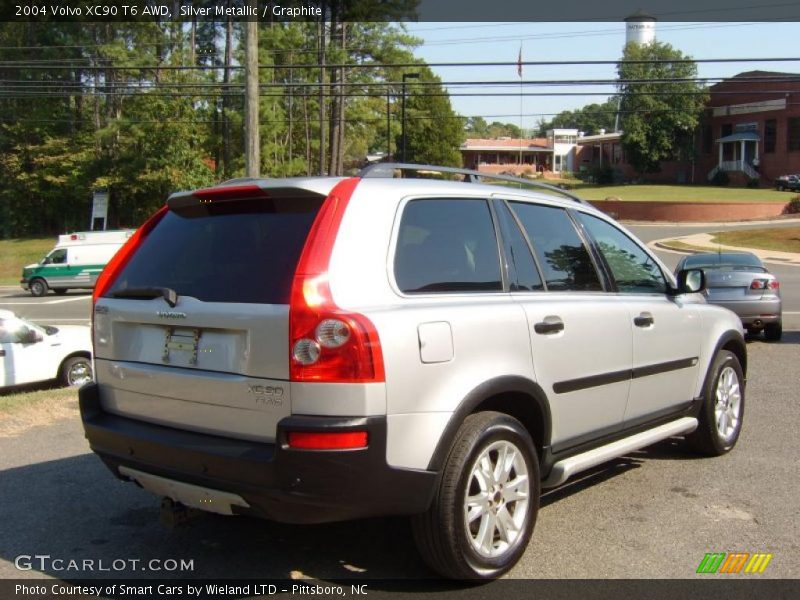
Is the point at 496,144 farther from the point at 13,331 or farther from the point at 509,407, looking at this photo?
the point at 509,407

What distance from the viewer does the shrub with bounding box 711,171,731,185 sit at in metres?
73.4

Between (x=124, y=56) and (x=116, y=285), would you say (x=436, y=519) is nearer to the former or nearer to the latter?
(x=116, y=285)

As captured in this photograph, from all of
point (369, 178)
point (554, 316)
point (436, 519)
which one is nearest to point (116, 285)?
point (369, 178)

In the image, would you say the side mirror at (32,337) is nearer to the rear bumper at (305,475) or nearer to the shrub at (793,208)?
the rear bumper at (305,475)

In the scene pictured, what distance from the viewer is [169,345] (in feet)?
12.0

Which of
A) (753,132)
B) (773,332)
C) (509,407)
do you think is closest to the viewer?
(509,407)

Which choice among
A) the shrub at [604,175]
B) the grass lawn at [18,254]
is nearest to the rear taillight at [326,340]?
the grass lawn at [18,254]

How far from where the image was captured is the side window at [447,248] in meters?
3.63

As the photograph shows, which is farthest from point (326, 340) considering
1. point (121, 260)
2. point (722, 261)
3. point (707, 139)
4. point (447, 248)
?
point (707, 139)

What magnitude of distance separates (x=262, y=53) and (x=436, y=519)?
36157 millimetres

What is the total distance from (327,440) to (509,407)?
1.23 m

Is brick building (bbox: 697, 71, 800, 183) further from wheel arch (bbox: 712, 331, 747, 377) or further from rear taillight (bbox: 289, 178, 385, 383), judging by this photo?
rear taillight (bbox: 289, 178, 385, 383)

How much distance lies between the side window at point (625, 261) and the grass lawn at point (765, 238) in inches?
1357

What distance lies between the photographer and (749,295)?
1209cm
